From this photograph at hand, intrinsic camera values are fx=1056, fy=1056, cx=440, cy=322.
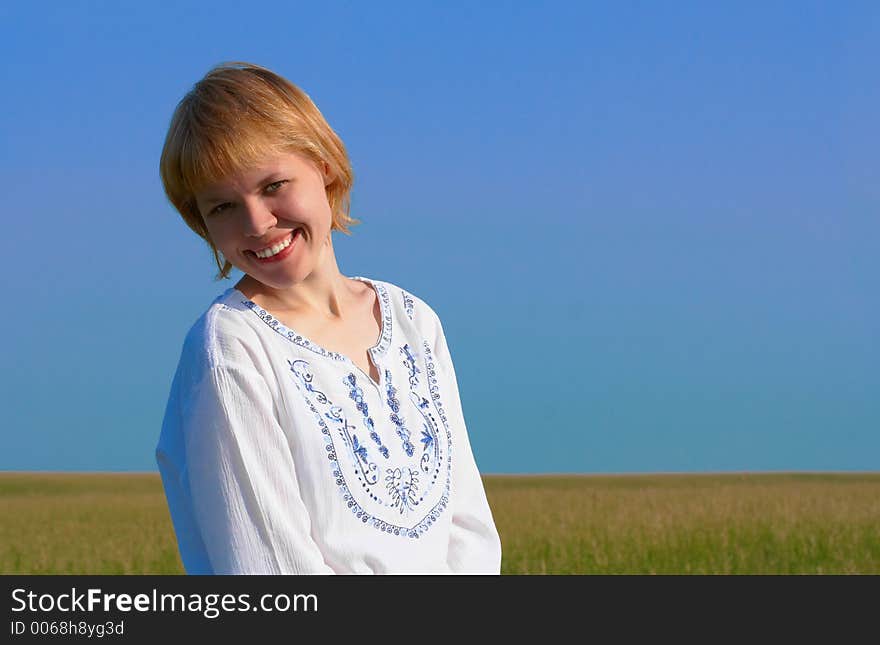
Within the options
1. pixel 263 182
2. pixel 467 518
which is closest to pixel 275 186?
pixel 263 182

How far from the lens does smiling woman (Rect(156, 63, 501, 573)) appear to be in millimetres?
2314

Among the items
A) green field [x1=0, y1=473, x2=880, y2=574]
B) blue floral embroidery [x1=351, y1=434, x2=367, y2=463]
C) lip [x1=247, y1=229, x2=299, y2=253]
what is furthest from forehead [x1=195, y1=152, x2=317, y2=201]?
green field [x1=0, y1=473, x2=880, y2=574]

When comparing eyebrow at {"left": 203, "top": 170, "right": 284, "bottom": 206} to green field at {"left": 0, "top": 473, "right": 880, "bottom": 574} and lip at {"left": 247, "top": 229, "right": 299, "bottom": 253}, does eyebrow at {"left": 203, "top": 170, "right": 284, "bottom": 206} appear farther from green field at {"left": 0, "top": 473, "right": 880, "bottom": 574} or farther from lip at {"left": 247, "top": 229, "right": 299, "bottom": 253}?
green field at {"left": 0, "top": 473, "right": 880, "bottom": 574}

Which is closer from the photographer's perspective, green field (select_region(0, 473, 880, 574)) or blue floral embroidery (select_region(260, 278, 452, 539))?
blue floral embroidery (select_region(260, 278, 452, 539))

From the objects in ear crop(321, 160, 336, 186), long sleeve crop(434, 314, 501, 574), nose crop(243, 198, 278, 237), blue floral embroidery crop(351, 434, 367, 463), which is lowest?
long sleeve crop(434, 314, 501, 574)

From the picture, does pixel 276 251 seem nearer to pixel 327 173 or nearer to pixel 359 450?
pixel 327 173

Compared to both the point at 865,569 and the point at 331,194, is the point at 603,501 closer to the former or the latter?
the point at 865,569

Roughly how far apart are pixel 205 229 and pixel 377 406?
0.61 m

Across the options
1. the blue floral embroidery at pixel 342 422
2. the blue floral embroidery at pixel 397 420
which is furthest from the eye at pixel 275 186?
the blue floral embroidery at pixel 397 420

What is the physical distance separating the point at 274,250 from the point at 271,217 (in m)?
0.09

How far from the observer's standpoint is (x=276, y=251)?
8.22 feet

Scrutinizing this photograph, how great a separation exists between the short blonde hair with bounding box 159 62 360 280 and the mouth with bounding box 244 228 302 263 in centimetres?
19

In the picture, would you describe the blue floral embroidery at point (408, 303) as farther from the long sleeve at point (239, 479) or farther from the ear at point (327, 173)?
the long sleeve at point (239, 479)
